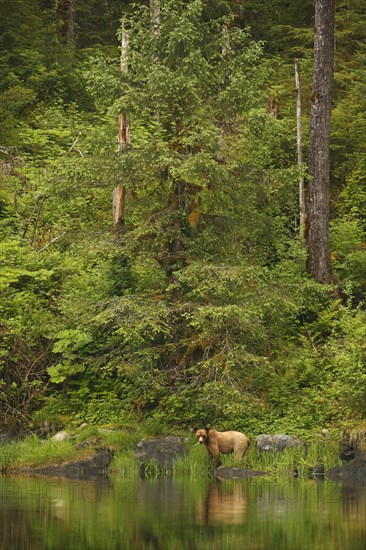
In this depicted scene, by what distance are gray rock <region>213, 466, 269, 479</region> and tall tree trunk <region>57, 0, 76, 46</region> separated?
19.5 meters

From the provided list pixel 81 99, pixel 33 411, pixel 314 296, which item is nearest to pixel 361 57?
pixel 81 99

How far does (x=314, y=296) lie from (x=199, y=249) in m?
3.18

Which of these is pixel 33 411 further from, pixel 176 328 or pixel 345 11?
pixel 345 11

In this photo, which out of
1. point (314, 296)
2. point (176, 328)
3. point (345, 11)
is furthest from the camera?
point (345, 11)

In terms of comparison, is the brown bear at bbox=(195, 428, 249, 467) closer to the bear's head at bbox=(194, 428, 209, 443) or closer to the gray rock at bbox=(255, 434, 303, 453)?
the bear's head at bbox=(194, 428, 209, 443)

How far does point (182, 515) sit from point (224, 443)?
533cm

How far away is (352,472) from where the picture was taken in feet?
53.1

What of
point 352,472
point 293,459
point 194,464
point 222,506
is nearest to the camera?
point 222,506

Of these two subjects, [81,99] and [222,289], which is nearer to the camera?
[222,289]

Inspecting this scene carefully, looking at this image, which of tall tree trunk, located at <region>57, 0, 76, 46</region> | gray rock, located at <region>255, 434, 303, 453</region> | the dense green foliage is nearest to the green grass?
the dense green foliage

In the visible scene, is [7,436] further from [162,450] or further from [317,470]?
[317,470]

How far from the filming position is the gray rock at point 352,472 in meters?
16.0

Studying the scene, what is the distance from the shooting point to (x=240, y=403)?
17.4m

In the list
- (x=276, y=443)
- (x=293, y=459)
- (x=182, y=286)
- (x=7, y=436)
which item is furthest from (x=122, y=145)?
(x=293, y=459)
